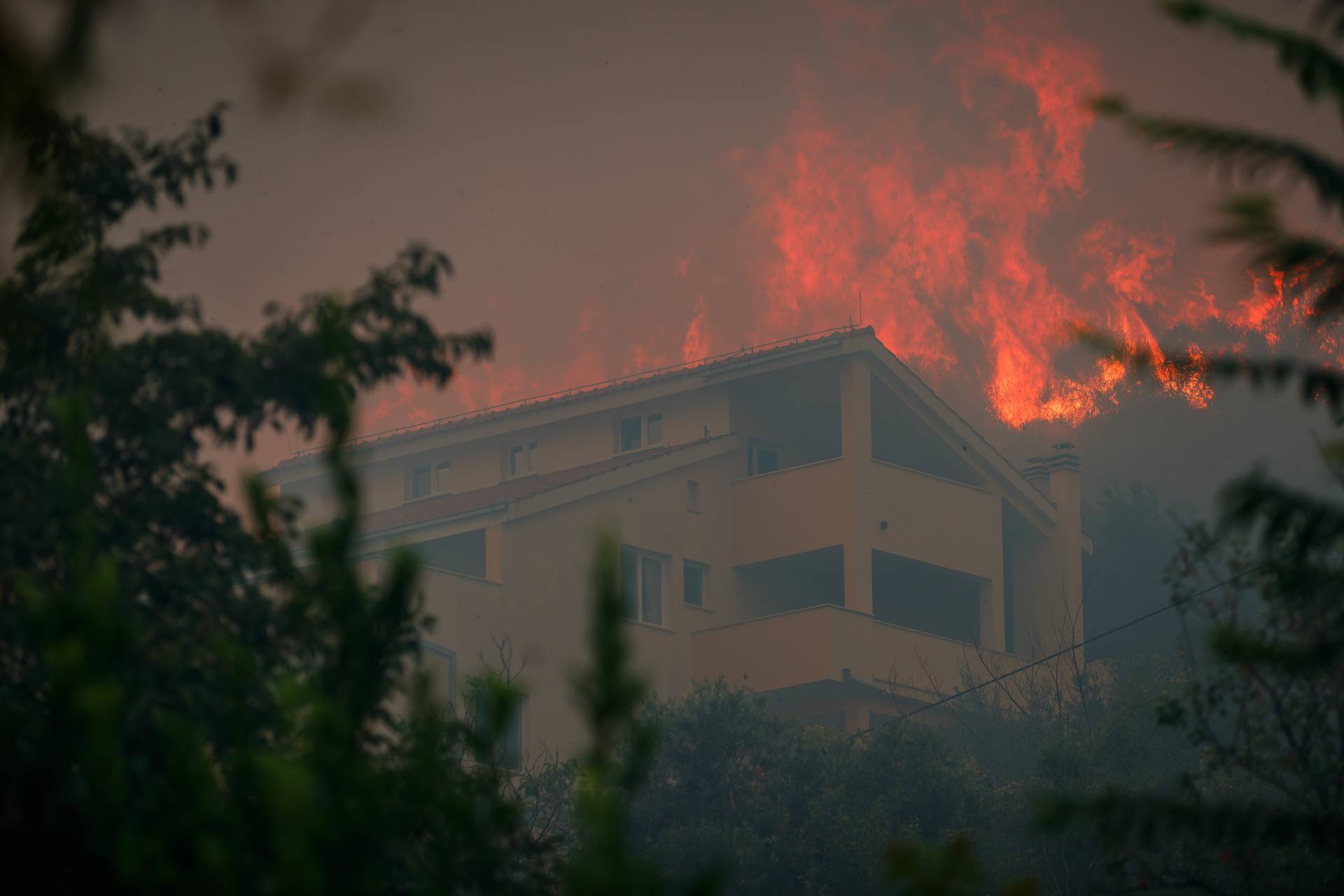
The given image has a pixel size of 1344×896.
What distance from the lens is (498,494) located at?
38.7m

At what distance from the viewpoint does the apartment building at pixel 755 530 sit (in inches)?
1364

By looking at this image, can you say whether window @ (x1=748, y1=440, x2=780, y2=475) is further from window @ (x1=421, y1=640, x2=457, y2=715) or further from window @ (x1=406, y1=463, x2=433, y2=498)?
window @ (x1=421, y1=640, x2=457, y2=715)

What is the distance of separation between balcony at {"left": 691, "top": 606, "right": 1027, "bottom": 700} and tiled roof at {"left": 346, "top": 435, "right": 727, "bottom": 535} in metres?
4.36

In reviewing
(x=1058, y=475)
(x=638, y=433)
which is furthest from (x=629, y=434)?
(x=1058, y=475)

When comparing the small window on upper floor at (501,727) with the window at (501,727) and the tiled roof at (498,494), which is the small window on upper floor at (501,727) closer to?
the window at (501,727)

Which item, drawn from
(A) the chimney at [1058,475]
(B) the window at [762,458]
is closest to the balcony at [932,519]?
(B) the window at [762,458]

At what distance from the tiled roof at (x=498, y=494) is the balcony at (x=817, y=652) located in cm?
436

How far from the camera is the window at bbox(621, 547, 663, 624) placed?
36281 mm

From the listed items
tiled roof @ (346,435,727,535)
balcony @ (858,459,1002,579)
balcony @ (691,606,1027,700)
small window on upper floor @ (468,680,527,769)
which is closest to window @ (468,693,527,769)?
small window on upper floor @ (468,680,527,769)

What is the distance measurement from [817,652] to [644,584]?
404cm

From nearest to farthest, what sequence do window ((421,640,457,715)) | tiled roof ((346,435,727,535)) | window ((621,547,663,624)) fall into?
window ((421,640,457,715)) → tiled roof ((346,435,727,535)) → window ((621,547,663,624))

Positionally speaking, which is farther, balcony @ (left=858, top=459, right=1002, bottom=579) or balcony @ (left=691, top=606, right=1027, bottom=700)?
balcony @ (left=858, top=459, right=1002, bottom=579)

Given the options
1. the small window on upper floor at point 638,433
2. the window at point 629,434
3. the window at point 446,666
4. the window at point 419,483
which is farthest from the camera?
the window at point 419,483

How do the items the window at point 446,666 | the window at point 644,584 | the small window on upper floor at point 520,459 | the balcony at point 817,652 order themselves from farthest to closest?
the small window on upper floor at point 520,459 < the window at point 644,584 < the balcony at point 817,652 < the window at point 446,666
